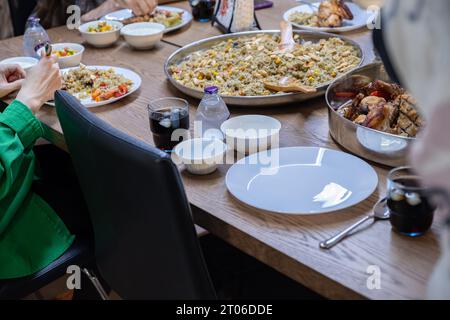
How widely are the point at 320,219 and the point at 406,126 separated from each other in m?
0.36

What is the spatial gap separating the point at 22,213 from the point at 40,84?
418 millimetres

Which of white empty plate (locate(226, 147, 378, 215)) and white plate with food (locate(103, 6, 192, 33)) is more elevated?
white empty plate (locate(226, 147, 378, 215))

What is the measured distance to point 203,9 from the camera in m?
2.66

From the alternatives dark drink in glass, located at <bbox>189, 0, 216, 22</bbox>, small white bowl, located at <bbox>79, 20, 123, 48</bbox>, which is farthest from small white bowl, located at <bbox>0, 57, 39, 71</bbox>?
dark drink in glass, located at <bbox>189, 0, 216, 22</bbox>

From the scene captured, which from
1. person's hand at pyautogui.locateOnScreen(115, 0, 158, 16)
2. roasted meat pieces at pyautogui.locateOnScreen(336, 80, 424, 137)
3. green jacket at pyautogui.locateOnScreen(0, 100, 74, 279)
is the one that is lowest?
green jacket at pyautogui.locateOnScreen(0, 100, 74, 279)

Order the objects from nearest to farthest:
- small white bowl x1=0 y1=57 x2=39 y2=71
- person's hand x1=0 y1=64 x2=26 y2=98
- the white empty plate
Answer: the white empty plate → person's hand x1=0 y1=64 x2=26 y2=98 → small white bowl x1=0 y1=57 x2=39 y2=71

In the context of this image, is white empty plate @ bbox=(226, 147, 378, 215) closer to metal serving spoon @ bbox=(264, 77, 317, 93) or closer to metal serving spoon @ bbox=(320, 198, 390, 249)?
metal serving spoon @ bbox=(320, 198, 390, 249)

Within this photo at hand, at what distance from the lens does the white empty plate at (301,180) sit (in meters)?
1.24

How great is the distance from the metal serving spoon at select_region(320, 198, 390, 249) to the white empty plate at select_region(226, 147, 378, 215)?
0.15ft

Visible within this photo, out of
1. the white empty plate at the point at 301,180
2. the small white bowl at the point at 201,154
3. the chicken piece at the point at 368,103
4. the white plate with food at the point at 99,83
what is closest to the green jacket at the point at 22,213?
the white plate with food at the point at 99,83

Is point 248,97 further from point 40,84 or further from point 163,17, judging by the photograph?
point 163,17

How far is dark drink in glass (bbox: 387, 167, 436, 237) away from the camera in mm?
1061

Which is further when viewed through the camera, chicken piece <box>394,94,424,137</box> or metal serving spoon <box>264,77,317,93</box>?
metal serving spoon <box>264,77,317,93</box>
